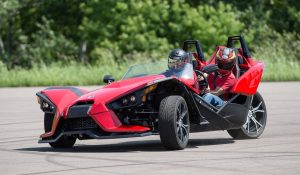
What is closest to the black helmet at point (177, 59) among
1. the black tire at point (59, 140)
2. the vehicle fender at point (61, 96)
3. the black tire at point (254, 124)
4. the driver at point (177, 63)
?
the driver at point (177, 63)

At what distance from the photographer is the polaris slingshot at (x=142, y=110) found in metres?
11.8

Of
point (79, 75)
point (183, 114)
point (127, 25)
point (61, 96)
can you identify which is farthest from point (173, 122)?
point (127, 25)

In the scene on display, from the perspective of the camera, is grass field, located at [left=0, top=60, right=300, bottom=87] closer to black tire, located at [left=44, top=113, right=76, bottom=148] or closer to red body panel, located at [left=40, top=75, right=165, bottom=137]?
black tire, located at [left=44, top=113, right=76, bottom=148]

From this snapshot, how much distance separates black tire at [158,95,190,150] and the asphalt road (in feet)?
0.43

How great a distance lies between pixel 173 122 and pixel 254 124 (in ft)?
9.52

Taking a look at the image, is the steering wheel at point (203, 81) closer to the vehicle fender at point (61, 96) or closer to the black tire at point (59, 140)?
the vehicle fender at point (61, 96)

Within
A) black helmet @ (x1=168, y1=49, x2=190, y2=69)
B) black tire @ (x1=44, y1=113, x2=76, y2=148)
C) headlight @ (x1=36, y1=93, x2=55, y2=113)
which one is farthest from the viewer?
black helmet @ (x1=168, y1=49, x2=190, y2=69)

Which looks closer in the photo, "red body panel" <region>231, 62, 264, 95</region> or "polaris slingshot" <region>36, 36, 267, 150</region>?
"polaris slingshot" <region>36, 36, 267, 150</region>

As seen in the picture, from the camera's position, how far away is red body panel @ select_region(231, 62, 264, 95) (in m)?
13.7

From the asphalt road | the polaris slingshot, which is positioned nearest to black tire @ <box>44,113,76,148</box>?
the polaris slingshot

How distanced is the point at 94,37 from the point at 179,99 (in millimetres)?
48364

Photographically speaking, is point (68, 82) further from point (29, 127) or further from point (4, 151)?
point (4, 151)

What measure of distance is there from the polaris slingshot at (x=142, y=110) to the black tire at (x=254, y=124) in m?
0.41

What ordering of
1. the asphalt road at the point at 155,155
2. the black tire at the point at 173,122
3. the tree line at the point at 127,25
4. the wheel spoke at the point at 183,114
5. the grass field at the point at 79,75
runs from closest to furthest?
the asphalt road at the point at 155,155 < the black tire at the point at 173,122 < the wheel spoke at the point at 183,114 < the grass field at the point at 79,75 < the tree line at the point at 127,25
